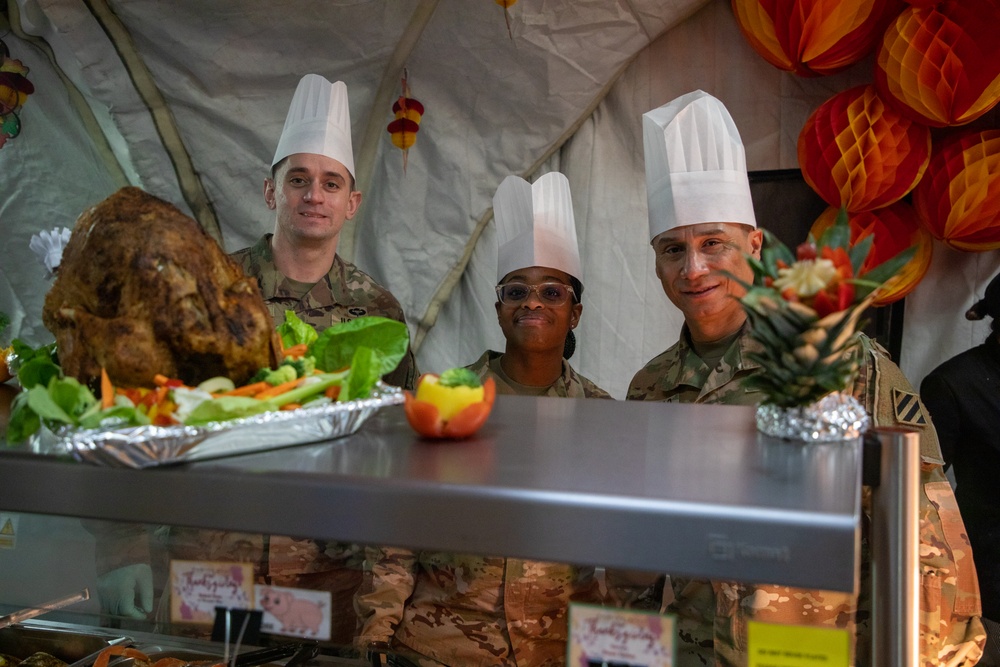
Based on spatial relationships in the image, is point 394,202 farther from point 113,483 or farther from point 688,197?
point 113,483

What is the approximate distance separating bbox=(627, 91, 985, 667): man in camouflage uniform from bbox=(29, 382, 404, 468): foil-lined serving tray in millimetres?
534

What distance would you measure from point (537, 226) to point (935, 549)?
130 cm

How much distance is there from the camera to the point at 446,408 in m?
0.96

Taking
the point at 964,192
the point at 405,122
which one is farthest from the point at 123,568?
the point at 964,192

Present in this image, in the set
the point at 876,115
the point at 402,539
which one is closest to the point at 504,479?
the point at 402,539

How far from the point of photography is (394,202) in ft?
10.0

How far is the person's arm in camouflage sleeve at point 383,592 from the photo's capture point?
53.4 inches

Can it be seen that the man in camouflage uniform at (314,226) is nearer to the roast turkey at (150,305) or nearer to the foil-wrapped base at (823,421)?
the roast turkey at (150,305)

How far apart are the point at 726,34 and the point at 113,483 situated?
2.50 meters

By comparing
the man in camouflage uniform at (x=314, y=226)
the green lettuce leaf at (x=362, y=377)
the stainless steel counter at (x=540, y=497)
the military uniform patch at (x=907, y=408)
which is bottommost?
the stainless steel counter at (x=540, y=497)

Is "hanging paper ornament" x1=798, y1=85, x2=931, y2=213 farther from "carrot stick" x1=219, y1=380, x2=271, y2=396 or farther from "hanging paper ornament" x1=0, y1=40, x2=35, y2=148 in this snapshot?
"hanging paper ornament" x1=0, y1=40, x2=35, y2=148

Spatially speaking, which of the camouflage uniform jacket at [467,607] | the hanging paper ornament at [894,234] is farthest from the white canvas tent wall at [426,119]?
the camouflage uniform jacket at [467,607]

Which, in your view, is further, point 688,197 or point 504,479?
point 688,197

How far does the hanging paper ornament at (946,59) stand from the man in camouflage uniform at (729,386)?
51cm
